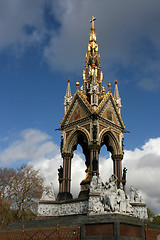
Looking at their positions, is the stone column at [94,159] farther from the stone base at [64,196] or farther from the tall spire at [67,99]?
the tall spire at [67,99]

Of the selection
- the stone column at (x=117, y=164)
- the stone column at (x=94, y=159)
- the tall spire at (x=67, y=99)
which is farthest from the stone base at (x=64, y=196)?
the tall spire at (x=67, y=99)

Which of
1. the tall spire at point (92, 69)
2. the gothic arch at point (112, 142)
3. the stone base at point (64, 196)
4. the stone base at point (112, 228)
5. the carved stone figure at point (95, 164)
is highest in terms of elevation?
the tall spire at point (92, 69)

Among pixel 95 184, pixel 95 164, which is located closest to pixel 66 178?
pixel 95 164

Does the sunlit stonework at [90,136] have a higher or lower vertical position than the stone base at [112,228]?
higher

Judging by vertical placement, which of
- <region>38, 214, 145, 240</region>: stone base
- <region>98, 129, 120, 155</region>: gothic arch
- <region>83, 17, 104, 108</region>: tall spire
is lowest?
<region>38, 214, 145, 240</region>: stone base

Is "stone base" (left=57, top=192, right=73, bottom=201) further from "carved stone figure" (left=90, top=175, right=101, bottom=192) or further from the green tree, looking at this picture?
the green tree

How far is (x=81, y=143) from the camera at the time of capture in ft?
95.5

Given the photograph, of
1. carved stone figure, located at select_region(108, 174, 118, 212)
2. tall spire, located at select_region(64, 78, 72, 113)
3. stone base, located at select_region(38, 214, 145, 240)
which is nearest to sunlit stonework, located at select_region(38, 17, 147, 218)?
tall spire, located at select_region(64, 78, 72, 113)

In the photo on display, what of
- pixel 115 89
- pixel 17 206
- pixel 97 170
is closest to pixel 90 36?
pixel 115 89

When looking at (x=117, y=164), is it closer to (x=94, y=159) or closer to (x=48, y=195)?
(x=94, y=159)

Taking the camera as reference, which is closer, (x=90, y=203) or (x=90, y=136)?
(x=90, y=203)

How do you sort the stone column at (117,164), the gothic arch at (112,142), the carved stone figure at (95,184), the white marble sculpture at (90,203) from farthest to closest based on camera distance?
the gothic arch at (112,142) < the stone column at (117,164) < the carved stone figure at (95,184) < the white marble sculpture at (90,203)

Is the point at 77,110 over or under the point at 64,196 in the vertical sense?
over

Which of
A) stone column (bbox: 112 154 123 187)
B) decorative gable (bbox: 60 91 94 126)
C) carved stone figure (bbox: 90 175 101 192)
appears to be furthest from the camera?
decorative gable (bbox: 60 91 94 126)
